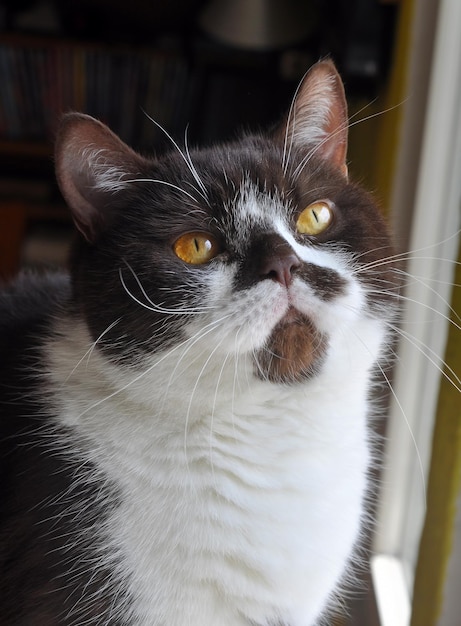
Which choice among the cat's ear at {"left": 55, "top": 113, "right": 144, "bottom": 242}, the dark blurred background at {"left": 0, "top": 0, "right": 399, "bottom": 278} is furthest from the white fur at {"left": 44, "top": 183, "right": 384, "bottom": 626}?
the dark blurred background at {"left": 0, "top": 0, "right": 399, "bottom": 278}

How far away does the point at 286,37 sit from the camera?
78.5 inches

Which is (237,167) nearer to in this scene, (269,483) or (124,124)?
(269,483)

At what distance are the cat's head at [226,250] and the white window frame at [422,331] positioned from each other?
0.26 meters

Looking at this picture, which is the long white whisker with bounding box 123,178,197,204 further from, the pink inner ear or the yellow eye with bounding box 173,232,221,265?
the pink inner ear

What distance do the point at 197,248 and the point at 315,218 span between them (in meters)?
0.16

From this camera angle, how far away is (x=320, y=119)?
96 cm

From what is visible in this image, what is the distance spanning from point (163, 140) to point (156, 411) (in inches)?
68.4

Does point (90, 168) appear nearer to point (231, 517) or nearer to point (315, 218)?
point (315, 218)

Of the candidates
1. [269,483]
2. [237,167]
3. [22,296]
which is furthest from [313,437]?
[22,296]

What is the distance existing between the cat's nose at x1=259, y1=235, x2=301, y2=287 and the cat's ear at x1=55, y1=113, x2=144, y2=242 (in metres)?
0.22

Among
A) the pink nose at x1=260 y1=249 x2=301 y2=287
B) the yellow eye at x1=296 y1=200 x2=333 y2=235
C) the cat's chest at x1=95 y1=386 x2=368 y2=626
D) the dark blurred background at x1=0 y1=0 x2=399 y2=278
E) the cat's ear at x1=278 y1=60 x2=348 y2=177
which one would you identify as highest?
the dark blurred background at x1=0 y1=0 x2=399 y2=278

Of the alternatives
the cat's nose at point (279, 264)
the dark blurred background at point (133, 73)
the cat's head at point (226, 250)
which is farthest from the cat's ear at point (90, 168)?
the dark blurred background at point (133, 73)

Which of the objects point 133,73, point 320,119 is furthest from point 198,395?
point 133,73

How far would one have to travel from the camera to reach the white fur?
0.80 m
